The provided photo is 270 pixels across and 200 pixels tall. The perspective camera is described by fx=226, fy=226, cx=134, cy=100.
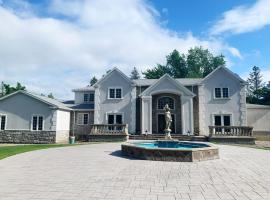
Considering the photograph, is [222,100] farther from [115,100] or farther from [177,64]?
[177,64]

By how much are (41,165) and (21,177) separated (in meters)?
2.47

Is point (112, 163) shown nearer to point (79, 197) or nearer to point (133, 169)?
point (133, 169)

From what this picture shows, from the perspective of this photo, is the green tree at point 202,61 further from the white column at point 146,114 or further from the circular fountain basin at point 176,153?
the circular fountain basin at point 176,153

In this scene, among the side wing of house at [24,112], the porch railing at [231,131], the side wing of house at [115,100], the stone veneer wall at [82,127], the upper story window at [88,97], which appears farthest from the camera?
the upper story window at [88,97]

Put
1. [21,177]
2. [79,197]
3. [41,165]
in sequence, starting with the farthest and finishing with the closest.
→ [41,165] < [21,177] < [79,197]

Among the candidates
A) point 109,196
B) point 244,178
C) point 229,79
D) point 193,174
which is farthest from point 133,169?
point 229,79

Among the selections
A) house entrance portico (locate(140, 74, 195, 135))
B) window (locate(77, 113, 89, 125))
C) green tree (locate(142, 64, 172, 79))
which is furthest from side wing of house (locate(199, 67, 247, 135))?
green tree (locate(142, 64, 172, 79))

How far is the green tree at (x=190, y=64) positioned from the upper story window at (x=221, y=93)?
3375 cm

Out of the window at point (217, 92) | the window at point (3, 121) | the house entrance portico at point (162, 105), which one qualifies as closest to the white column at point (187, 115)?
the house entrance portico at point (162, 105)

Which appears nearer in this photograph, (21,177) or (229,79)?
(21,177)

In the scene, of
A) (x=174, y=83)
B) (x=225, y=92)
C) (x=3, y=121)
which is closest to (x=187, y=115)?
(x=174, y=83)

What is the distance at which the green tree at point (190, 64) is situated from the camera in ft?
204

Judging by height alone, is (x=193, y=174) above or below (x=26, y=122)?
below

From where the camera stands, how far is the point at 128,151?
13.8 meters
